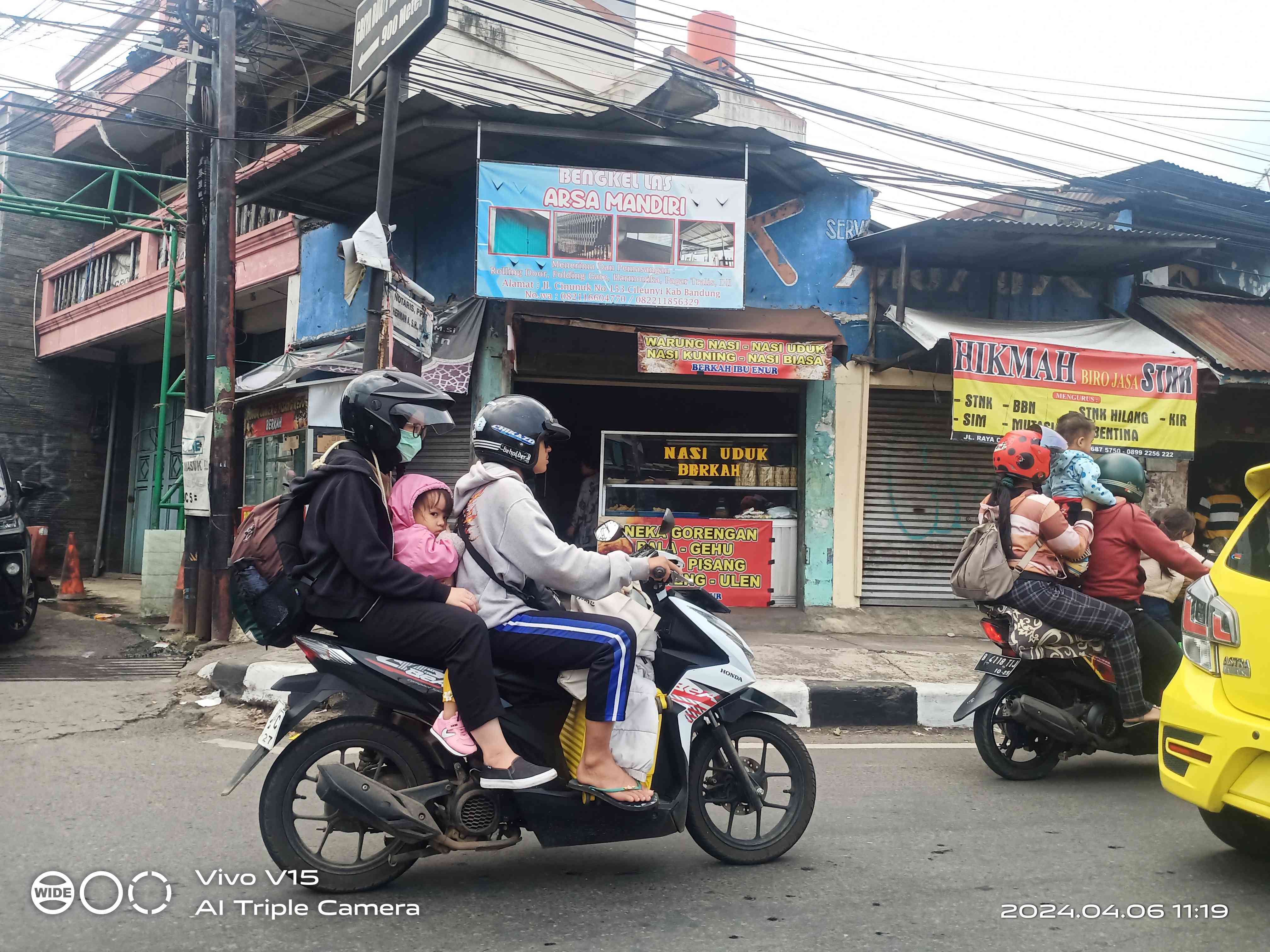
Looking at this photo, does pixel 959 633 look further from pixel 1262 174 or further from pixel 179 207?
pixel 179 207

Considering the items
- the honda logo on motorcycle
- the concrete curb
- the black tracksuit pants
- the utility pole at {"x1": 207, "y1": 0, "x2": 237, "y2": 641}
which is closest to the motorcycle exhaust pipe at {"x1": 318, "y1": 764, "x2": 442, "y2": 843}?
the black tracksuit pants

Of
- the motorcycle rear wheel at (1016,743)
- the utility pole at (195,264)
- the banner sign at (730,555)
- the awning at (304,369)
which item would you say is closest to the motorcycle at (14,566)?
the utility pole at (195,264)

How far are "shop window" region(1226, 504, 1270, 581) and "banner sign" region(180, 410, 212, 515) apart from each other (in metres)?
7.79

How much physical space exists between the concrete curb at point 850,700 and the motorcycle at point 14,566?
2.72 m

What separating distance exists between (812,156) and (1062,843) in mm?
7507

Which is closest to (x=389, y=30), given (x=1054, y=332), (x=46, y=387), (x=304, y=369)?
(x=304, y=369)

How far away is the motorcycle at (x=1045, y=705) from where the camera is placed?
4.94m

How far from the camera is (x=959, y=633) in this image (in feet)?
33.2

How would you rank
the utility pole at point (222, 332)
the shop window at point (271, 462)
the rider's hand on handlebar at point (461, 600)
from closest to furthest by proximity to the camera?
the rider's hand on handlebar at point (461, 600) → the utility pole at point (222, 332) → the shop window at point (271, 462)

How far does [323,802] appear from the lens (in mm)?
3240

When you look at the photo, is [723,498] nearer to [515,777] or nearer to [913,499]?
[913,499]

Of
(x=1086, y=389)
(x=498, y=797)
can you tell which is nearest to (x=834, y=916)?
(x=498, y=797)

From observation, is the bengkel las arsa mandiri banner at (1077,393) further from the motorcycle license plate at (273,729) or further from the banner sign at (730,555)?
the motorcycle license plate at (273,729)

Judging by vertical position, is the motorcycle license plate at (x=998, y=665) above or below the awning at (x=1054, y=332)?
below
